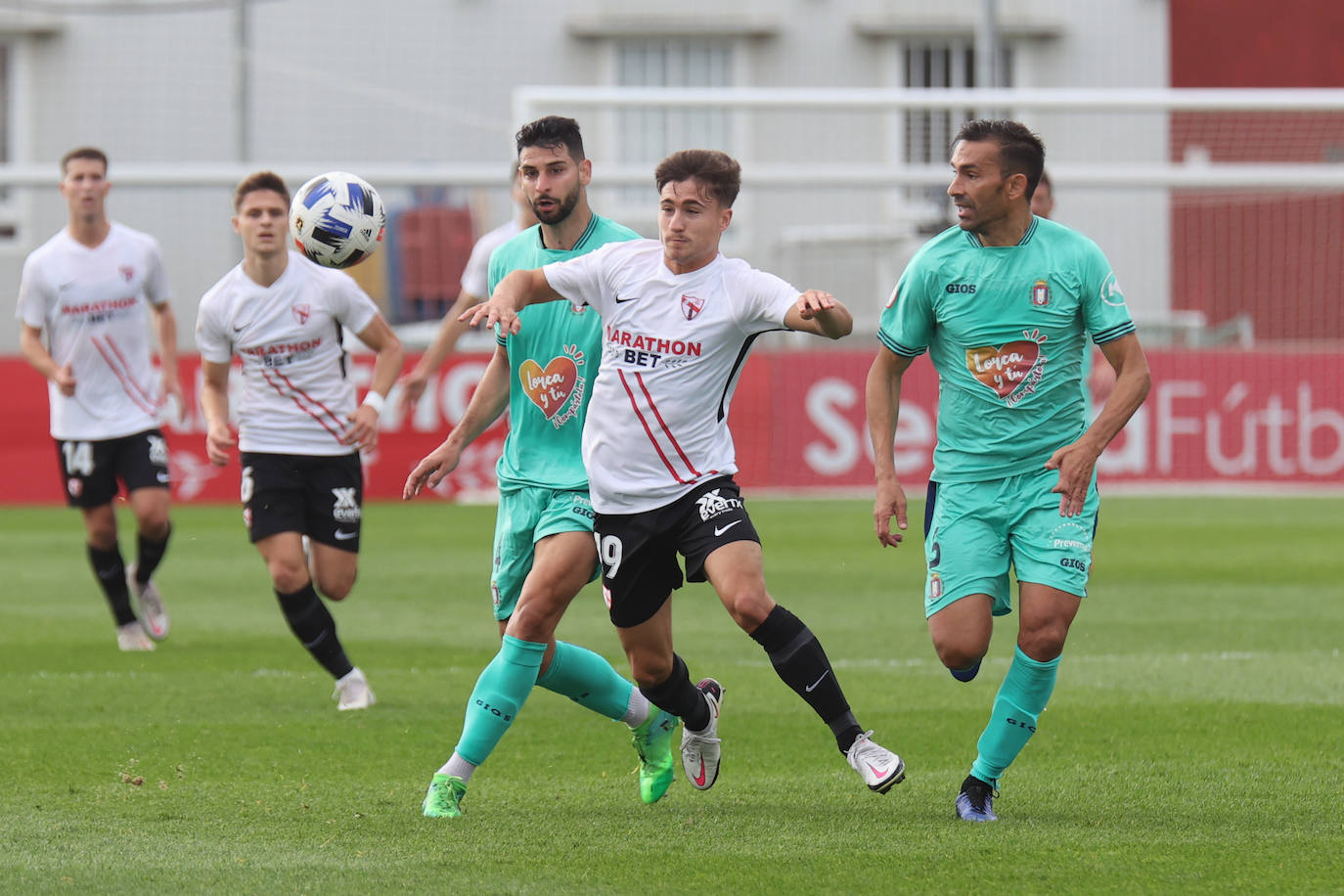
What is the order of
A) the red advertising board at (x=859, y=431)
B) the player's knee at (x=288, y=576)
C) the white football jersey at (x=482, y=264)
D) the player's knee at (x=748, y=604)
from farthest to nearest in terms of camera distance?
the red advertising board at (x=859, y=431)
the white football jersey at (x=482, y=264)
the player's knee at (x=288, y=576)
the player's knee at (x=748, y=604)

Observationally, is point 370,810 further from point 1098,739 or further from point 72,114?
point 72,114

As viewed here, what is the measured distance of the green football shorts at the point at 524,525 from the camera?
580 centimetres

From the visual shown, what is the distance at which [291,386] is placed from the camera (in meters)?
7.95

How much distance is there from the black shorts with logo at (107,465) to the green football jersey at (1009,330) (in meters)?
5.19

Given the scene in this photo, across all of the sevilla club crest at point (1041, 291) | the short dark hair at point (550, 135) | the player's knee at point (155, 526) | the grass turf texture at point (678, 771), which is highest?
the short dark hair at point (550, 135)

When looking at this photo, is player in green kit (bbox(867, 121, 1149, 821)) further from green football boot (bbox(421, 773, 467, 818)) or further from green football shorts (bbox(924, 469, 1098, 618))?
green football boot (bbox(421, 773, 467, 818))

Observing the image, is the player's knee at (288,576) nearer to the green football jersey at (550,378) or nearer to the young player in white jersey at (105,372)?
the green football jersey at (550,378)

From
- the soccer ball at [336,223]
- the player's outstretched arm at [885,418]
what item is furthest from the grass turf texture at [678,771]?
the soccer ball at [336,223]

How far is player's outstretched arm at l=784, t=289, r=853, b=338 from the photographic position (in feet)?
17.4

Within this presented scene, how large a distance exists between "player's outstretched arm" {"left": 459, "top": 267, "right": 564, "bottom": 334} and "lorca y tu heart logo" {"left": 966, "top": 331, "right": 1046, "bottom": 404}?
4.32ft

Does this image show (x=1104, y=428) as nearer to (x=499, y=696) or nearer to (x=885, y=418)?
(x=885, y=418)

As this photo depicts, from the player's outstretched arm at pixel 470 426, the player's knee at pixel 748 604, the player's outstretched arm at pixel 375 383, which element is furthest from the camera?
the player's outstretched arm at pixel 375 383

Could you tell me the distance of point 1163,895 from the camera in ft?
15.0

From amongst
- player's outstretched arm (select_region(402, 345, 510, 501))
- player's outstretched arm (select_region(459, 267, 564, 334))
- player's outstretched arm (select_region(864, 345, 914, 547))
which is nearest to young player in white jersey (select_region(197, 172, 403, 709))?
player's outstretched arm (select_region(402, 345, 510, 501))
